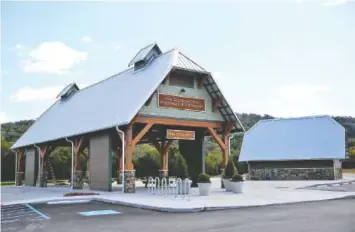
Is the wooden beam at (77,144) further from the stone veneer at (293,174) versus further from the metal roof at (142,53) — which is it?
the stone veneer at (293,174)

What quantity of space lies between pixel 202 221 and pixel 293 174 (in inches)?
1155

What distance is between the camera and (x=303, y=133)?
1526 inches

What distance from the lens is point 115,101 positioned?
21.1m

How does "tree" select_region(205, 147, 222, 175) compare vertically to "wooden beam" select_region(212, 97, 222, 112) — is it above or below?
below

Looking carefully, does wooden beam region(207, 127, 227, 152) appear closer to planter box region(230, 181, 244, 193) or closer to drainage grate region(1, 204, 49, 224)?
planter box region(230, 181, 244, 193)

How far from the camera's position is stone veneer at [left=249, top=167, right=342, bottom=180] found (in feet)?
115

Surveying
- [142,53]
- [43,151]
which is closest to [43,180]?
[43,151]

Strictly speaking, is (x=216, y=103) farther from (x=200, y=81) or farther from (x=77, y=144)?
(x=77, y=144)

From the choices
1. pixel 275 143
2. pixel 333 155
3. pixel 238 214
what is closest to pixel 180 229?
pixel 238 214

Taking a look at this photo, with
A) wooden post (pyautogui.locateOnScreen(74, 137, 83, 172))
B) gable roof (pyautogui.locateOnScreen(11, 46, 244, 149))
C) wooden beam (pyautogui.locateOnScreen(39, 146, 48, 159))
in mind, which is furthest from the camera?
wooden beam (pyautogui.locateOnScreen(39, 146, 48, 159))

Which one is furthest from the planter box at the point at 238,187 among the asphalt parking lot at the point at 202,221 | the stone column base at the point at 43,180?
the stone column base at the point at 43,180

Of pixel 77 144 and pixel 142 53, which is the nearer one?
pixel 77 144

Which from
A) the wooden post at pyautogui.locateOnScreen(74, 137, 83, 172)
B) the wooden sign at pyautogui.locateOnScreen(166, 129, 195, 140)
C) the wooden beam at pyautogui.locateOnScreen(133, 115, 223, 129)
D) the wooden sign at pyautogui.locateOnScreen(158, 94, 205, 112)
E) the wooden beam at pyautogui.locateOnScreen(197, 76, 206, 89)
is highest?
the wooden beam at pyautogui.locateOnScreen(197, 76, 206, 89)

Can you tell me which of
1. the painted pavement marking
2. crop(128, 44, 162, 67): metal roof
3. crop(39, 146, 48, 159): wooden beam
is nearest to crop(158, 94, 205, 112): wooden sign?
crop(128, 44, 162, 67): metal roof
